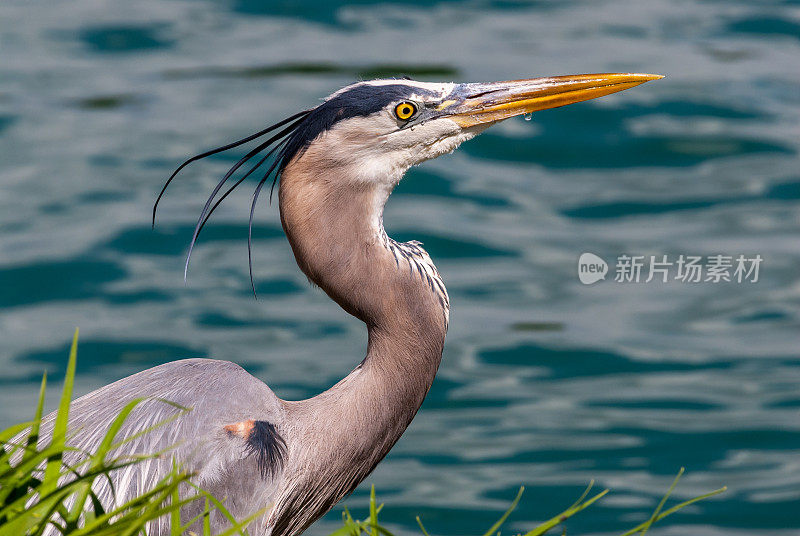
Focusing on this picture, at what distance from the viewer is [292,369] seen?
809 cm

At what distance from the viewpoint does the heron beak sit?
422 cm

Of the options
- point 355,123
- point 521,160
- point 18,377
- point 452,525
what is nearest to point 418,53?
point 521,160

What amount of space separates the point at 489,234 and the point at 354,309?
18.3 ft

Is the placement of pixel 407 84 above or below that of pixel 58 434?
above

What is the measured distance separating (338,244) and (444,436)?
3.75 metres

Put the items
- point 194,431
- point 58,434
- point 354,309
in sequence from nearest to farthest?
point 58,434
point 194,431
point 354,309

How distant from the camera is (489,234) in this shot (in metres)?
9.51

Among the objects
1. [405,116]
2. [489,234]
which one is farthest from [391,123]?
[489,234]

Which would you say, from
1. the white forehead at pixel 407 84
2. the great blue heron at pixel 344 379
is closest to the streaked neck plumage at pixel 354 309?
the great blue heron at pixel 344 379

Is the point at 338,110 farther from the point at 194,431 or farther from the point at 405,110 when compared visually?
the point at 194,431

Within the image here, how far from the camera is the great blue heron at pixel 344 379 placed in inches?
151

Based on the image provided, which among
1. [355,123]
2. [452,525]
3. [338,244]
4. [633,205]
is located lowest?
[452,525]

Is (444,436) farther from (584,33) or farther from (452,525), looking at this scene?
(584,33)

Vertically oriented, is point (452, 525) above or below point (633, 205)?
below
